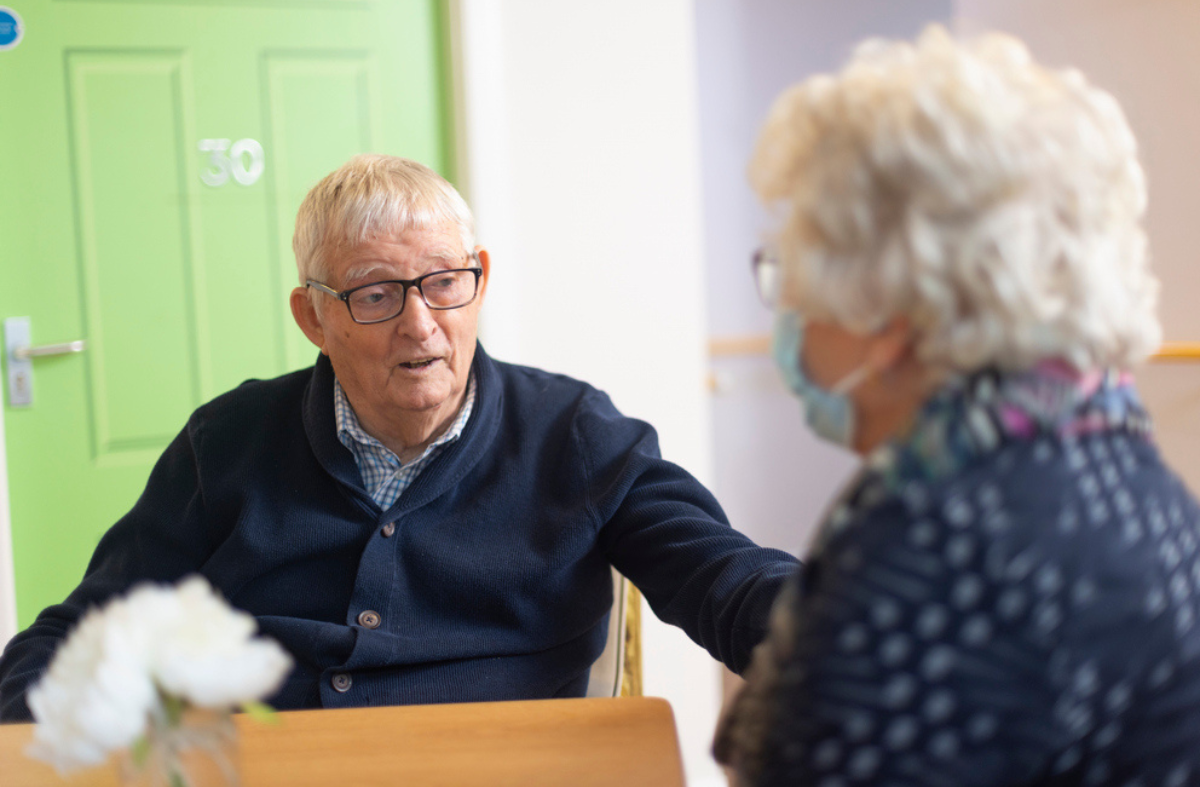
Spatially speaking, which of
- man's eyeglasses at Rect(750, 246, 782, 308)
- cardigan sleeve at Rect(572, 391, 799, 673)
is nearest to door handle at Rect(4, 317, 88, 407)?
cardigan sleeve at Rect(572, 391, 799, 673)

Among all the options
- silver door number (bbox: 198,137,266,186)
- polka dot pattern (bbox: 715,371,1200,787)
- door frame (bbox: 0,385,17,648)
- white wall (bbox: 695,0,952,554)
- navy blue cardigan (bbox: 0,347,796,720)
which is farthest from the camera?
white wall (bbox: 695,0,952,554)

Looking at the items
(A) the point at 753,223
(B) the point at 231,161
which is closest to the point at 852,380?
(B) the point at 231,161

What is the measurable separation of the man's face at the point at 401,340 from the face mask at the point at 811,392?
752 millimetres

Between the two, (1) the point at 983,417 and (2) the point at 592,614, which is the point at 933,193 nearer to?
(1) the point at 983,417

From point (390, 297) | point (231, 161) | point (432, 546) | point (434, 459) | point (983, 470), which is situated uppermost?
point (231, 161)

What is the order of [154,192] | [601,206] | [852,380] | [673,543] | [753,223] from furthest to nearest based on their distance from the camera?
[753,223] → [601,206] → [154,192] → [673,543] → [852,380]

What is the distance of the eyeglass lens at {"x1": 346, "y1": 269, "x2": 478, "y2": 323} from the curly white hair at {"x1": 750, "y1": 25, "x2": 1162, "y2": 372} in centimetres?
83

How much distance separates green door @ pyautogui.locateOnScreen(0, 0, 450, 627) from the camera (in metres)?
2.34

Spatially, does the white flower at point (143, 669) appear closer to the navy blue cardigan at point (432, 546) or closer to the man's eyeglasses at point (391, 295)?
the navy blue cardigan at point (432, 546)

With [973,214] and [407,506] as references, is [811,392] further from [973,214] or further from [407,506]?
[407,506]

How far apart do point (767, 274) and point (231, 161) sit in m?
1.93

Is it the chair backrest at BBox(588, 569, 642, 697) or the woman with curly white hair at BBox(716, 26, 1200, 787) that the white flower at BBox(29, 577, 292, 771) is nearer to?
the woman with curly white hair at BBox(716, 26, 1200, 787)

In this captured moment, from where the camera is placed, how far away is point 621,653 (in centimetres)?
148

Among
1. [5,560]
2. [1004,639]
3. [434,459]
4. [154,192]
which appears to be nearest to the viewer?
[1004,639]
